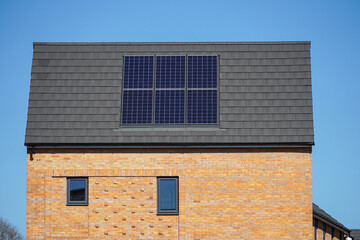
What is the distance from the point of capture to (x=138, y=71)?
25812 millimetres

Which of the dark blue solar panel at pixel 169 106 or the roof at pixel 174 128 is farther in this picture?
the dark blue solar panel at pixel 169 106

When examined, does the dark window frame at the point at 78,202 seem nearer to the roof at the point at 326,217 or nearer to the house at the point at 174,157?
the house at the point at 174,157

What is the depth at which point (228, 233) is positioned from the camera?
23.8m

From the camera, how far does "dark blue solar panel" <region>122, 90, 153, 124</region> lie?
2498 cm

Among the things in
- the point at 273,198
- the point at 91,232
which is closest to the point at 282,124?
the point at 273,198

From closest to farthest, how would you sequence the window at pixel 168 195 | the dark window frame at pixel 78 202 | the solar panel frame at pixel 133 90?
the window at pixel 168 195, the dark window frame at pixel 78 202, the solar panel frame at pixel 133 90

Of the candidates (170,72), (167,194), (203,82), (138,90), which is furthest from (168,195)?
(170,72)

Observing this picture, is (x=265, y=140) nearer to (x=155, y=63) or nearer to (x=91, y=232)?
(x=155, y=63)

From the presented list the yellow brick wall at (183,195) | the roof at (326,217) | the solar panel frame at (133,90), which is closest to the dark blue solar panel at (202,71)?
the solar panel frame at (133,90)

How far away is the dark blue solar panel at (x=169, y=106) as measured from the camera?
24922 mm

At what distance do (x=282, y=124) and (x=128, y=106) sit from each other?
6032mm

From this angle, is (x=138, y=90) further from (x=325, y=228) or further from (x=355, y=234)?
(x=355, y=234)

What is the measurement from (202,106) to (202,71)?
1543mm

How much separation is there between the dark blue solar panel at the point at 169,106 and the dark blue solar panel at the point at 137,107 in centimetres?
32
